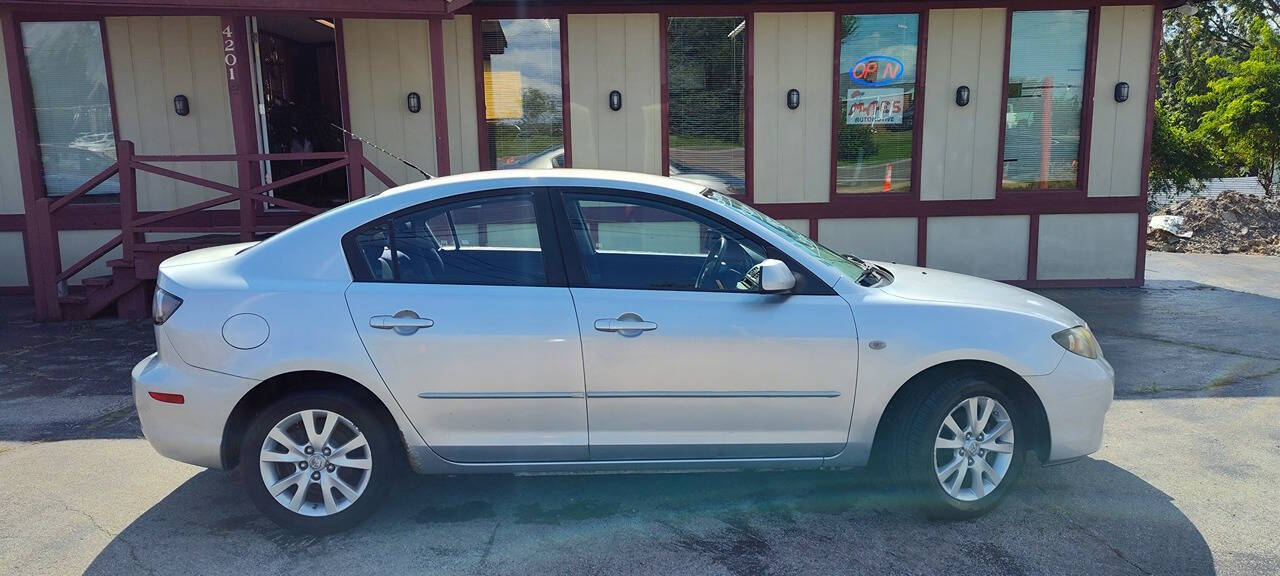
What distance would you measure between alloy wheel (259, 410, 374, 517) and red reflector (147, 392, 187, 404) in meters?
0.39

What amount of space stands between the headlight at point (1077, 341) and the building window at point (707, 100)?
5629 mm

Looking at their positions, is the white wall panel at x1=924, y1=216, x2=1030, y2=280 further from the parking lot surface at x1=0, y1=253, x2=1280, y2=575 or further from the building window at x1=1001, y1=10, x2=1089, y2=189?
the parking lot surface at x1=0, y1=253, x2=1280, y2=575

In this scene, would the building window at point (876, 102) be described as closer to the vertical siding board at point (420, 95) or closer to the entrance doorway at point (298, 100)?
Answer: the vertical siding board at point (420, 95)

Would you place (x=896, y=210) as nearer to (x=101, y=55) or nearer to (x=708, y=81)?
(x=708, y=81)

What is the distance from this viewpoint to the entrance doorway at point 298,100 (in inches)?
395

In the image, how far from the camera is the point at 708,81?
9.30 m

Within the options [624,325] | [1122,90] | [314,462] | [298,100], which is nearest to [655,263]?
[624,325]

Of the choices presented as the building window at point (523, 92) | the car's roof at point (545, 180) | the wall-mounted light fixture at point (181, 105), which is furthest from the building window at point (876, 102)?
the wall-mounted light fixture at point (181, 105)

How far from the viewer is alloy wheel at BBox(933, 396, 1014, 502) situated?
3.66 meters

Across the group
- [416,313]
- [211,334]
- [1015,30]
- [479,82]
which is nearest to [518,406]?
[416,313]

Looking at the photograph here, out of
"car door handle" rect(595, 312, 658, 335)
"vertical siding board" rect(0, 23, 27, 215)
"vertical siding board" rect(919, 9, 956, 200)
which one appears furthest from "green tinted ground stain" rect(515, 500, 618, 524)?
"vertical siding board" rect(0, 23, 27, 215)

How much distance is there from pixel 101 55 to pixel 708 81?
657 centimetres

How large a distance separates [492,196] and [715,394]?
51.9 inches

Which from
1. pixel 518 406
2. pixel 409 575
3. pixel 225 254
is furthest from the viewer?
pixel 225 254
